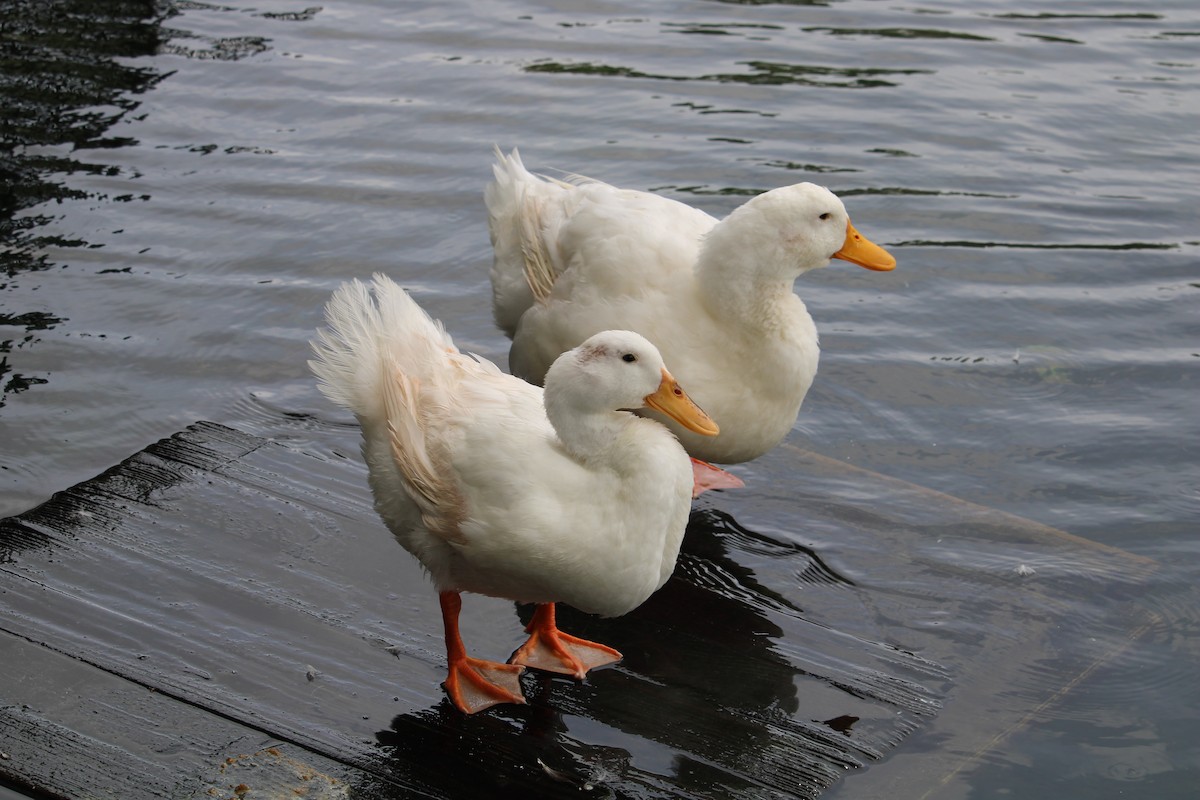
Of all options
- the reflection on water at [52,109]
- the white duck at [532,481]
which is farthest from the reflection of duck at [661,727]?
the reflection on water at [52,109]

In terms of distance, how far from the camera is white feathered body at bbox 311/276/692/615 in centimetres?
389

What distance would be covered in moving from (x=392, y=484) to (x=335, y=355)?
0.48 metres

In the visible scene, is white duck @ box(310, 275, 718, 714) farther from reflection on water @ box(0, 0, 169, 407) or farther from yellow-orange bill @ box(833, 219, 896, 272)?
reflection on water @ box(0, 0, 169, 407)

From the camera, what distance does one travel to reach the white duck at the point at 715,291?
194 inches

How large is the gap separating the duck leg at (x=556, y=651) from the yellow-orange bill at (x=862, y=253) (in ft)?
6.00

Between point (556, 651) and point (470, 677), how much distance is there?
335 millimetres

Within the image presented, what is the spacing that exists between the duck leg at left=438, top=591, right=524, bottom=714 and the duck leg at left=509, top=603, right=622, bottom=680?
85mm

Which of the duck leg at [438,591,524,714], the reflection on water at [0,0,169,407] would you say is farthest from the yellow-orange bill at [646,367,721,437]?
the reflection on water at [0,0,169,407]

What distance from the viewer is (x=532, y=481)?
12.9ft

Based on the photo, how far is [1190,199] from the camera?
26.5 feet

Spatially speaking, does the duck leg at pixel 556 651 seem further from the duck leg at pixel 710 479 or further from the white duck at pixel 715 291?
the duck leg at pixel 710 479

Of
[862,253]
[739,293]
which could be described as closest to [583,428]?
[739,293]

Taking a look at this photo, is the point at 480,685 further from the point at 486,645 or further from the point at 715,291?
the point at 715,291

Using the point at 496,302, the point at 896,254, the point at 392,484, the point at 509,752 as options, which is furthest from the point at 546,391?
the point at 896,254
